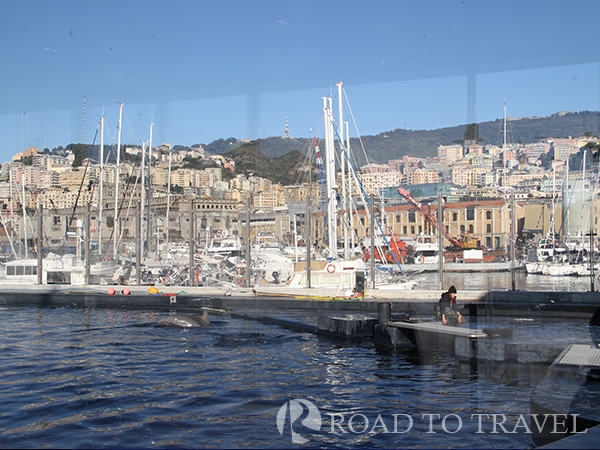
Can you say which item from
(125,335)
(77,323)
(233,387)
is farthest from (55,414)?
(77,323)

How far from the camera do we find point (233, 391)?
10.5 metres

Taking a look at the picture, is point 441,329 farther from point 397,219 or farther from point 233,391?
point 397,219

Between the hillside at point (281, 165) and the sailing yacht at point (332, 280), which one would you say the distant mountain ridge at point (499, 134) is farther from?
the sailing yacht at point (332, 280)

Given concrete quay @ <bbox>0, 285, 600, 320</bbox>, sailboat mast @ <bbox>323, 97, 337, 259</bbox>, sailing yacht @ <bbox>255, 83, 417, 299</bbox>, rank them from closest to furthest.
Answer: concrete quay @ <bbox>0, 285, 600, 320</bbox> → sailing yacht @ <bbox>255, 83, 417, 299</bbox> → sailboat mast @ <bbox>323, 97, 337, 259</bbox>

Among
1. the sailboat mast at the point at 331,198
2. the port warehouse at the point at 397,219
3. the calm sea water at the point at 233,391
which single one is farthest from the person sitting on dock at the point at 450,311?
the port warehouse at the point at 397,219

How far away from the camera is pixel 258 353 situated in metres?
14.2

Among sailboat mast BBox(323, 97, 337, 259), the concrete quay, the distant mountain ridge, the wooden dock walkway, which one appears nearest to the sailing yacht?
sailboat mast BBox(323, 97, 337, 259)

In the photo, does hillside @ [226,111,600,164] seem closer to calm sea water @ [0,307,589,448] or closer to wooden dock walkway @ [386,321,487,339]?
wooden dock walkway @ [386,321,487,339]

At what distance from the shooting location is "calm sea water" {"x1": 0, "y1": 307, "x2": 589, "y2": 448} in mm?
7930

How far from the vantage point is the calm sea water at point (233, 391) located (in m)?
7.93

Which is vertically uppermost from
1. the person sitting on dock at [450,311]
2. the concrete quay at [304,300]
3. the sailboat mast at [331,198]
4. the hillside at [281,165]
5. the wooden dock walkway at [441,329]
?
the hillside at [281,165]

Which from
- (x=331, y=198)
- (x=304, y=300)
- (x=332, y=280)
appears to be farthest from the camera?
(x=331, y=198)

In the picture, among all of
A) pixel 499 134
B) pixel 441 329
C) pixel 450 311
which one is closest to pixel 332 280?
pixel 450 311

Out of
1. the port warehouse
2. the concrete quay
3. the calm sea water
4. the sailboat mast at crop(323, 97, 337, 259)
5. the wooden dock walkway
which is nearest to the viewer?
the calm sea water
